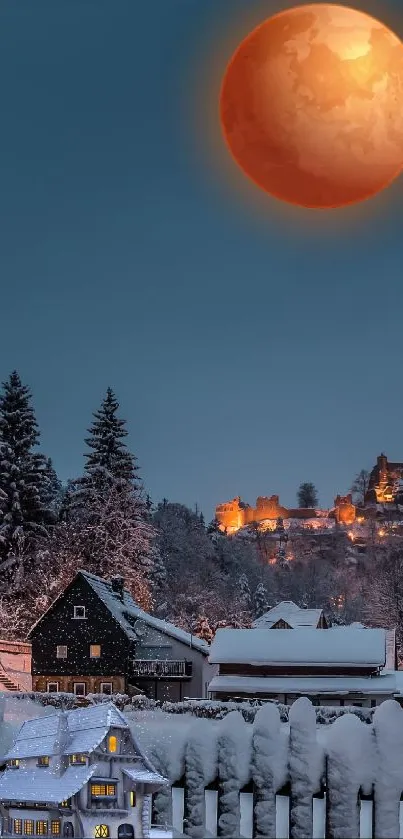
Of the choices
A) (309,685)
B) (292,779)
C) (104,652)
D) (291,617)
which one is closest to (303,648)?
(309,685)

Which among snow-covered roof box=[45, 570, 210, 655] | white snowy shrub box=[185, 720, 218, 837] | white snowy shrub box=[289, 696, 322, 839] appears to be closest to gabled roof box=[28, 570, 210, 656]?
snow-covered roof box=[45, 570, 210, 655]

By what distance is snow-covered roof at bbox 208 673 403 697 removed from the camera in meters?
51.2

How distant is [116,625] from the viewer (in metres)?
60.3

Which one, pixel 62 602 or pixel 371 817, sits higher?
pixel 62 602

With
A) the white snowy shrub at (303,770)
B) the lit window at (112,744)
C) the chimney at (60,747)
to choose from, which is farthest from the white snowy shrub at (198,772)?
the chimney at (60,747)

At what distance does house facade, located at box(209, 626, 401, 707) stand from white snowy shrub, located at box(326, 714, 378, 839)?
2749 centimetres

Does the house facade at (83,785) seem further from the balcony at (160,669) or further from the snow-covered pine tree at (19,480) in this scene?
the snow-covered pine tree at (19,480)

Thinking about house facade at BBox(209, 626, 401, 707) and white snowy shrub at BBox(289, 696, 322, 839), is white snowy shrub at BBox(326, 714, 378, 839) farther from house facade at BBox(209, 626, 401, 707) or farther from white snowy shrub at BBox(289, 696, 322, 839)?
house facade at BBox(209, 626, 401, 707)

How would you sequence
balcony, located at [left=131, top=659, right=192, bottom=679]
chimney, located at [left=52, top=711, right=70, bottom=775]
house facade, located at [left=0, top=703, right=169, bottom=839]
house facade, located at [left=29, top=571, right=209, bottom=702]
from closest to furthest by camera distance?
house facade, located at [left=0, top=703, right=169, bottom=839] < chimney, located at [left=52, top=711, right=70, bottom=775] < balcony, located at [left=131, top=659, right=192, bottom=679] < house facade, located at [left=29, top=571, right=209, bottom=702]

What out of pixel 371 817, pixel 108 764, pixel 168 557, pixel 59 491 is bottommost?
pixel 371 817

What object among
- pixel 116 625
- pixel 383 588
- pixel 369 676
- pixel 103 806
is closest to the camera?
pixel 103 806

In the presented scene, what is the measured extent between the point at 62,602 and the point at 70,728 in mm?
38659

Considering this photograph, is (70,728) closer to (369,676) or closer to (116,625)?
(369,676)

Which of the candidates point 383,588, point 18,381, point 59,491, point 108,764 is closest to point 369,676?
point 108,764
